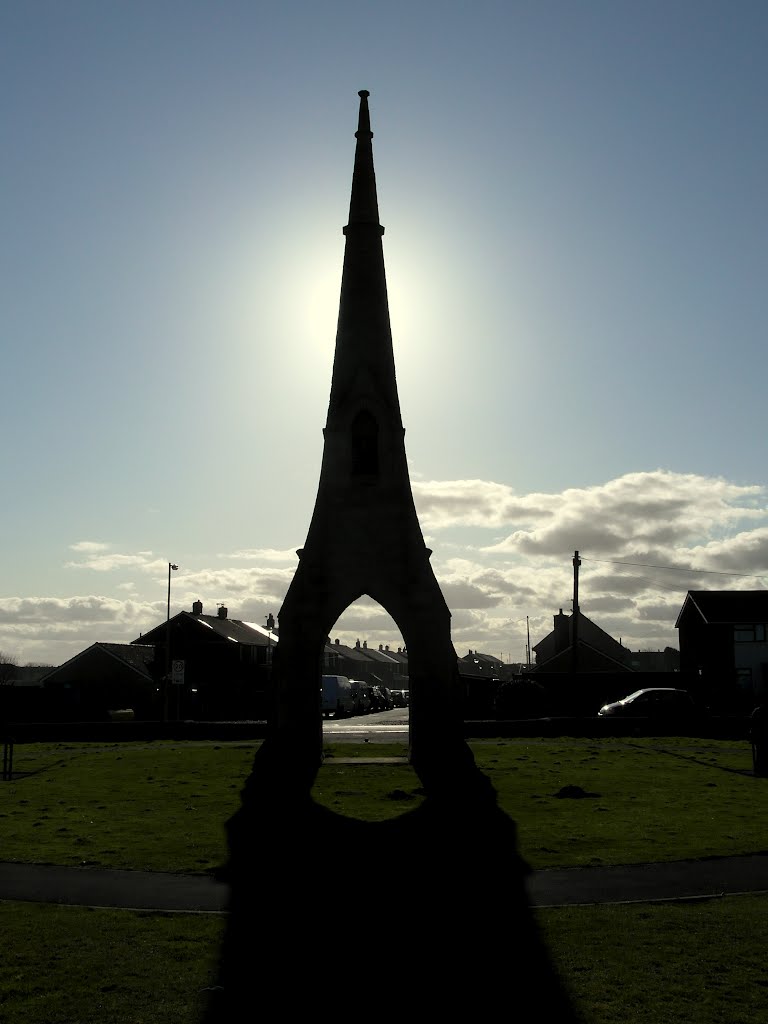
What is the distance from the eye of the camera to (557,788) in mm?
21156

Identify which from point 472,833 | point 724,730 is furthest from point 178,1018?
point 724,730

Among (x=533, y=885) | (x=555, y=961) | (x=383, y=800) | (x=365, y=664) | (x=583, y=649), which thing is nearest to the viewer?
(x=555, y=961)

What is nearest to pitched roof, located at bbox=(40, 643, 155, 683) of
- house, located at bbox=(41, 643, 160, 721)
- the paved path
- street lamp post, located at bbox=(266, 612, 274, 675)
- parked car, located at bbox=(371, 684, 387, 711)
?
house, located at bbox=(41, 643, 160, 721)

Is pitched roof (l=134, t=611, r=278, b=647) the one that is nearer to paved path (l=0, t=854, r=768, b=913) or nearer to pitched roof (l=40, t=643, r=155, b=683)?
pitched roof (l=40, t=643, r=155, b=683)

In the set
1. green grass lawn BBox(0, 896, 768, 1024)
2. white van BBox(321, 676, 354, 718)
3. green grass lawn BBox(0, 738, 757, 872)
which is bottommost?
green grass lawn BBox(0, 896, 768, 1024)

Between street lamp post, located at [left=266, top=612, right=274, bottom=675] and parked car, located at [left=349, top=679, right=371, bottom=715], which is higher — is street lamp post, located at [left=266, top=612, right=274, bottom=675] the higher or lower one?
the higher one

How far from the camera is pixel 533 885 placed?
11.8 meters

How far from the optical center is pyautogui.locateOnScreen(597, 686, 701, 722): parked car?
40.9 metres

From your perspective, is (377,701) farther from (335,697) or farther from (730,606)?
(730,606)

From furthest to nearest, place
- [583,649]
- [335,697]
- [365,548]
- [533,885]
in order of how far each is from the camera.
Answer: [583,649] < [335,697] < [365,548] < [533,885]

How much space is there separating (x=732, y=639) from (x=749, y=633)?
1.15 meters

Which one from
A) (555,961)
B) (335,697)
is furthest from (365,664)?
(555,961)

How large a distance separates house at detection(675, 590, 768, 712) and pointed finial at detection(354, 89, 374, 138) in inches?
1640

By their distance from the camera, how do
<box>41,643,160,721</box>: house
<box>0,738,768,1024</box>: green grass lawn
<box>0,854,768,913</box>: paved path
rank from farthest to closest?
<box>41,643,160,721</box>: house, <box>0,854,768,913</box>: paved path, <box>0,738,768,1024</box>: green grass lawn
